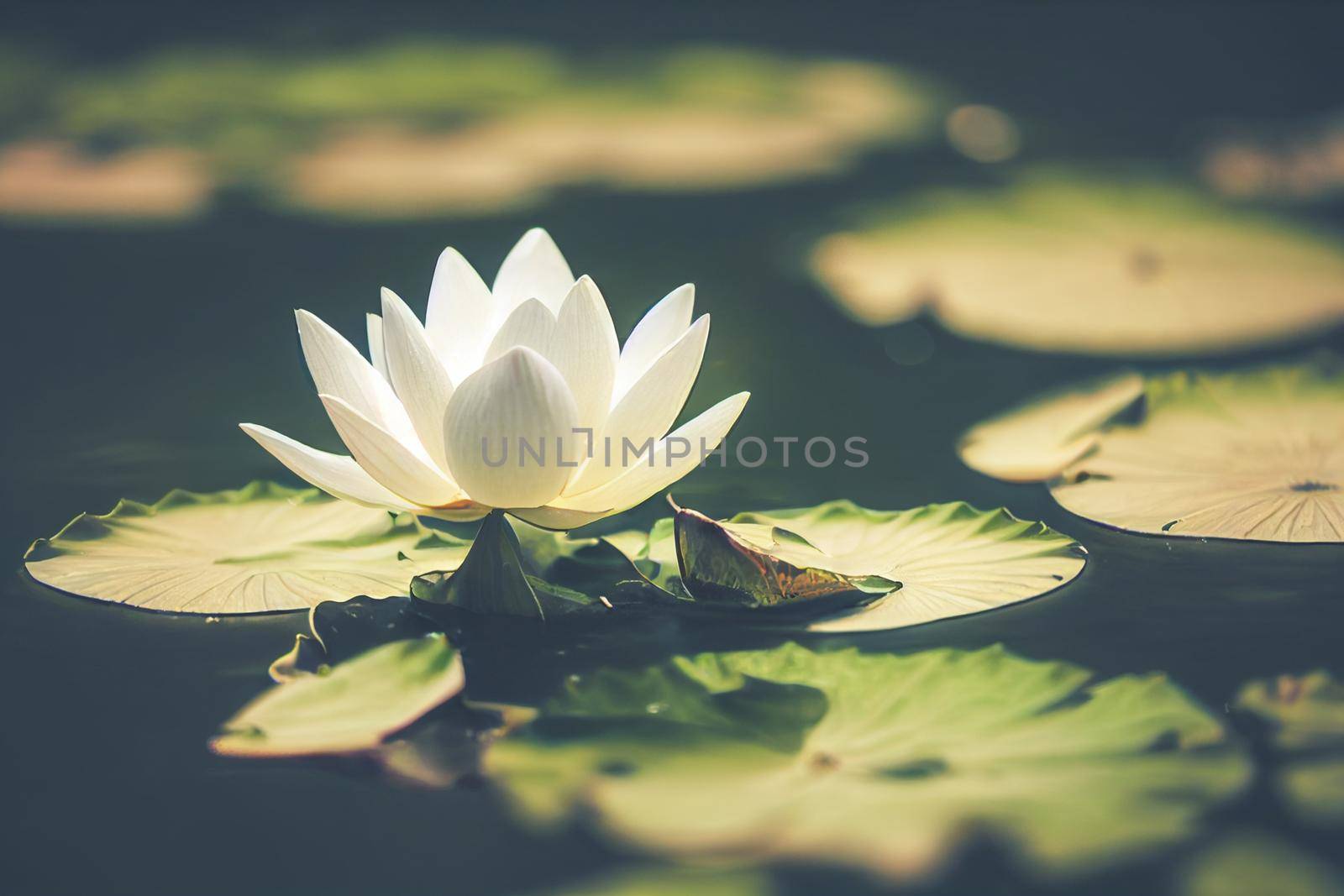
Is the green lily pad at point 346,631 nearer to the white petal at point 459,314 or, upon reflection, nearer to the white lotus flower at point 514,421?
the white lotus flower at point 514,421

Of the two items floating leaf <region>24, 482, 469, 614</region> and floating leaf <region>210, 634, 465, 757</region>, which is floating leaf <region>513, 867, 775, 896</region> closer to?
floating leaf <region>210, 634, 465, 757</region>

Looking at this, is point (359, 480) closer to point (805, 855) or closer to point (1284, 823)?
point (805, 855)

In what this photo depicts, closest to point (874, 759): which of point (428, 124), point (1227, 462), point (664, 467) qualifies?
point (664, 467)

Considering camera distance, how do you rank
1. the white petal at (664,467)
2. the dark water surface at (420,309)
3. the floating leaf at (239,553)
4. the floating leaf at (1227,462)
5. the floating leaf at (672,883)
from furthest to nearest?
the floating leaf at (1227,462) < the floating leaf at (239,553) < the white petal at (664,467) < the dark water surface at (420,309) < the floating leaf at (672,883)

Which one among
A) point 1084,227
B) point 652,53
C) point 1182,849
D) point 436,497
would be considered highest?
point 652,53

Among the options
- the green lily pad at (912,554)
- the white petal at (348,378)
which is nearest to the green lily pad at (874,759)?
the green lily pad at (912,554)

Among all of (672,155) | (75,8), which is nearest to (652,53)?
(672,155)

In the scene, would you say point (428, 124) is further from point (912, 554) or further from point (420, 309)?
point (912, 554)

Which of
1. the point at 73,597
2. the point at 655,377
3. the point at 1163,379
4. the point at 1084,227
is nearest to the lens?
the point at 655,377
